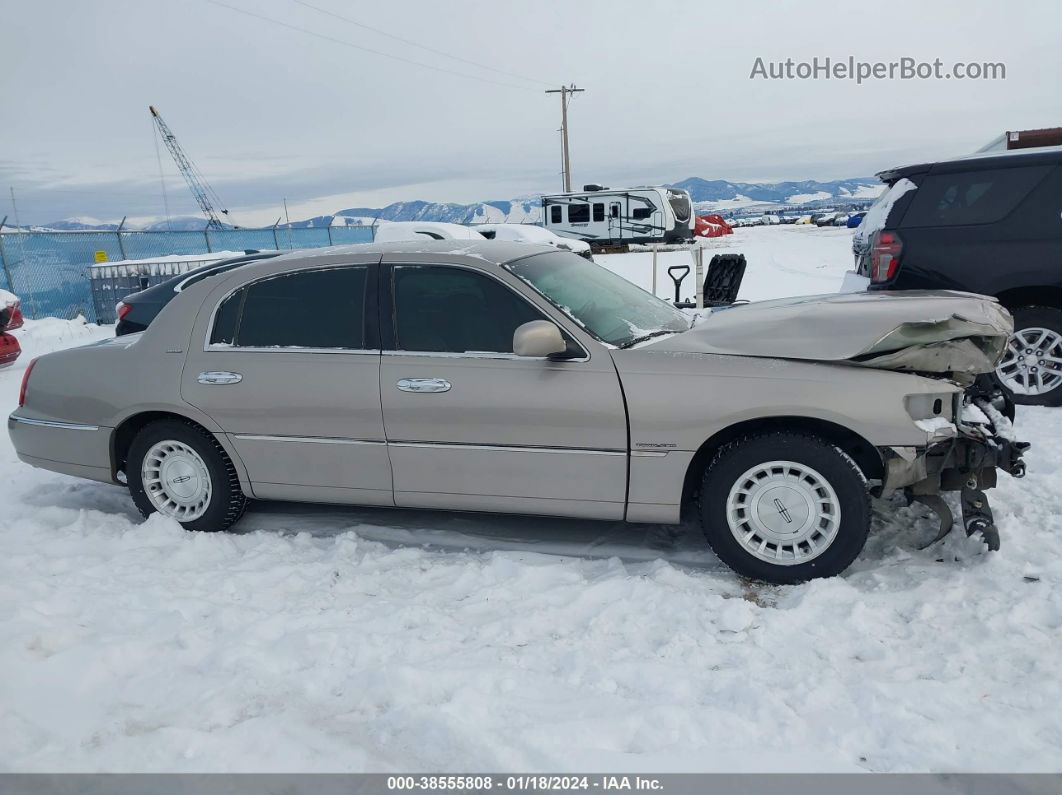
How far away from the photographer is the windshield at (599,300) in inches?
162

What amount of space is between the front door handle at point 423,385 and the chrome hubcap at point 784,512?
149cm

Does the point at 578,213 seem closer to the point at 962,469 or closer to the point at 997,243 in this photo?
the point at 997,243

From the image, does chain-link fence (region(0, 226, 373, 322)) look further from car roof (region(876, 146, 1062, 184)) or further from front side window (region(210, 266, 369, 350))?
car roof (region(876, 146, 1062, 184))

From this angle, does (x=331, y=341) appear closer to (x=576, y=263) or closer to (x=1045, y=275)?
(x=576, y=263)

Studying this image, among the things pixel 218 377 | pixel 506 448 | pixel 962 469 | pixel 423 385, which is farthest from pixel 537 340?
pixel 962 469

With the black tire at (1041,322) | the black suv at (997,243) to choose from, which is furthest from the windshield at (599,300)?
the black tire at (1041,322)

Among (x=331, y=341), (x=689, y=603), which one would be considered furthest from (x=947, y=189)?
(x=331, y=341)

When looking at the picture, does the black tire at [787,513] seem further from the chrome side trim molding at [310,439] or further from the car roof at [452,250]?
the chrome side trim molding at [310,439]

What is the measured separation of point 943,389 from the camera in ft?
11.9

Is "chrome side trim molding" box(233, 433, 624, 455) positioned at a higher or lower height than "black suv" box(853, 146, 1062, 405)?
lower

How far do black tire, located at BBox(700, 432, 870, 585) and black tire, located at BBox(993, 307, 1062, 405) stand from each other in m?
3.33

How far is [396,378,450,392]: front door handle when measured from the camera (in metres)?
4.05

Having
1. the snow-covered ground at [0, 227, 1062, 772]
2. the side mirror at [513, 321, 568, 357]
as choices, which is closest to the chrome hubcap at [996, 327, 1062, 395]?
the snow-covered ground at [0, 227, 1062, 772]
